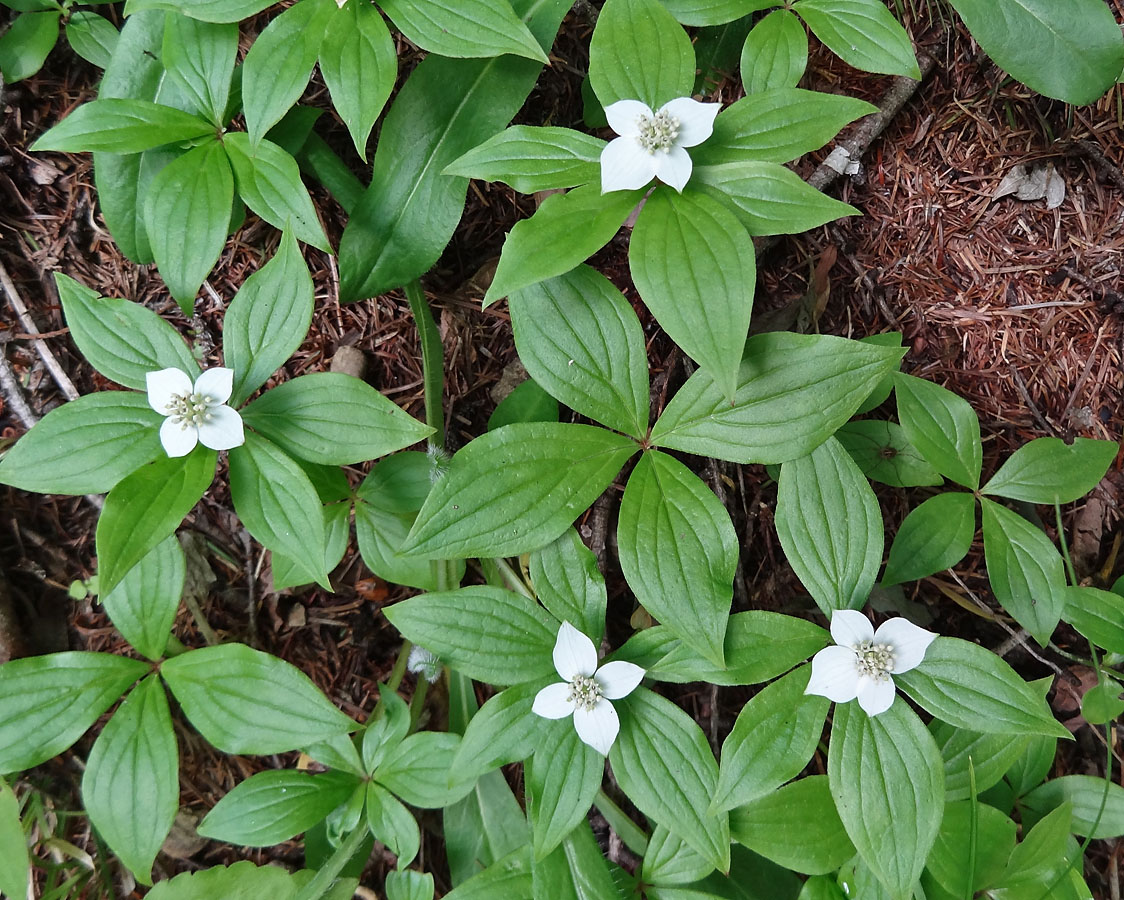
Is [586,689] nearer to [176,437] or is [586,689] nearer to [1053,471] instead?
[176,437]

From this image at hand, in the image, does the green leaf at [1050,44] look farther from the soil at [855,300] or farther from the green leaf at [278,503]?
the green leaf at [278,503]

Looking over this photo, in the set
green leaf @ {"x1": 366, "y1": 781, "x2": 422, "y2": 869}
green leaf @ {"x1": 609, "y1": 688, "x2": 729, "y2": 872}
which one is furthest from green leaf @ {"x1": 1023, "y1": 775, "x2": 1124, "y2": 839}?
green leaf @ {"x1": 366, "y1": 781, "x2": 422, "y2": 869}

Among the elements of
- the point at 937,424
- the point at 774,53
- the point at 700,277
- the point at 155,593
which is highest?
the point at 774,53

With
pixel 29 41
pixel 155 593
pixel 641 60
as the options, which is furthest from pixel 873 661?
pixel 29 41

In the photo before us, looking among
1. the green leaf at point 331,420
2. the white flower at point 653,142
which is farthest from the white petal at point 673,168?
the green leaf at point 331,420

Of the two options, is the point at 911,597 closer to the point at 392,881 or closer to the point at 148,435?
the point at 392,881

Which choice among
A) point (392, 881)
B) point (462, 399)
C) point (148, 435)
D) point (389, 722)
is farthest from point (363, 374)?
point (392, 881)

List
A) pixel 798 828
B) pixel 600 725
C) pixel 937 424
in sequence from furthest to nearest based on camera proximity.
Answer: pixel 937 424, pixel 798 828, pixel 600 725
